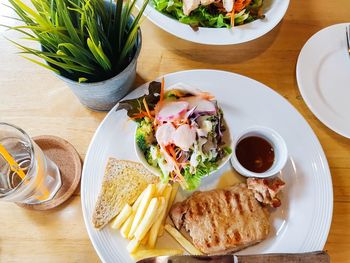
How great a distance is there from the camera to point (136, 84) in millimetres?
1475

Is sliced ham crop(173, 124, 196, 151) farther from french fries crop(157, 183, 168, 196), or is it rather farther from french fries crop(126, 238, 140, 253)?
french fries crop(126, 238, 140, 253)

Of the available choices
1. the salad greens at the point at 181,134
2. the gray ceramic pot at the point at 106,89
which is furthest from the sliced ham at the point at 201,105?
the gray ceramic pot at the point at 106,89

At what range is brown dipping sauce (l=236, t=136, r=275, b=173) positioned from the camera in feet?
4.23

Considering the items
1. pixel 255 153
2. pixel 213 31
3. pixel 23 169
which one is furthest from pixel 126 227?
pixel 213 31

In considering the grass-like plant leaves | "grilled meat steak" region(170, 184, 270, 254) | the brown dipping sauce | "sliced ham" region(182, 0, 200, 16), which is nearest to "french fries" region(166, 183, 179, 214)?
"grilled meat steak" region(170, 184, 270, 254)

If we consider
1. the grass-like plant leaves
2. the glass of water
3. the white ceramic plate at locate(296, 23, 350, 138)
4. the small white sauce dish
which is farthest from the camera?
the white ceramic plate at locate(296, 23, 350, 138)

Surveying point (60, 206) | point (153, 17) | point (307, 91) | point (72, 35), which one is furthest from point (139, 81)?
point (307, 91)

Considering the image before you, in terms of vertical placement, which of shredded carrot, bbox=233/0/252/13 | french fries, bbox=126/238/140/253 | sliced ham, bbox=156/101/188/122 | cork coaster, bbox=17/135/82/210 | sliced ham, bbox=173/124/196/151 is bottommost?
french fries, bbox=126/238/140/253

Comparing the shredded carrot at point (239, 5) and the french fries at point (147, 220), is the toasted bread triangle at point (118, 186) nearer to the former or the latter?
the french fries at point (147, 220)

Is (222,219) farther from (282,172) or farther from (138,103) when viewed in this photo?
(138,103)

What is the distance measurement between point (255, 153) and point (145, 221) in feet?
1.58

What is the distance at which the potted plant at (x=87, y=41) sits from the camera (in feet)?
3.40

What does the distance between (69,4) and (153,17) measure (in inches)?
16.1

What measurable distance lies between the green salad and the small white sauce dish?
0.46 m
